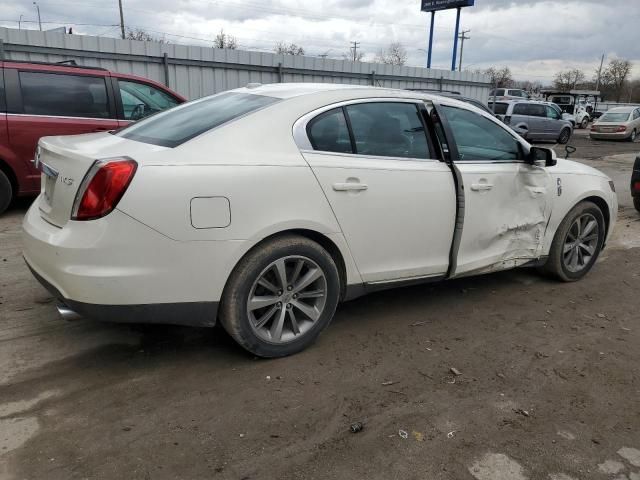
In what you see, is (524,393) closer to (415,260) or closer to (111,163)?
(415,260)

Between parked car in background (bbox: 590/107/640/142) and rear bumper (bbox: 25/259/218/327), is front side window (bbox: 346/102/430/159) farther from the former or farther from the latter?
parked car in background (bbox: 590/107/640/142)

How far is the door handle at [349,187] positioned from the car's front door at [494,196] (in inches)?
34.9

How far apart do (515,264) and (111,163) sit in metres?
3.22

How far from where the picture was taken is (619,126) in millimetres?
24984

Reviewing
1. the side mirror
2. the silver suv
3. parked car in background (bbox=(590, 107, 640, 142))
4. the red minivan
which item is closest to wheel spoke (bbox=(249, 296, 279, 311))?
the side mirror

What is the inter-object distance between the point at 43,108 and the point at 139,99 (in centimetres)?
118

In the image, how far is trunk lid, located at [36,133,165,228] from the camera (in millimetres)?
2906

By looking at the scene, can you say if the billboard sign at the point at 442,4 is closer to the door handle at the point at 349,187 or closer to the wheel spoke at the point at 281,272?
the door handle at the point at 349,187

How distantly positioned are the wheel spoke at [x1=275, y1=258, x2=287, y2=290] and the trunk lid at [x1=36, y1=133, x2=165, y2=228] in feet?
3.00

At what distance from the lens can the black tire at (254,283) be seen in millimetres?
3068

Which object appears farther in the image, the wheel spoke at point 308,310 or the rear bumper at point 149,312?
the wheel spoke at point 308,310

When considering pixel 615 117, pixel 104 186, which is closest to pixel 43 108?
pixel 104 186

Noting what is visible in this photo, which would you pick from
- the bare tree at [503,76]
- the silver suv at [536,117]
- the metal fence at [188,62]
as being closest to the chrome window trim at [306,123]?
the metal fence at [188,62]

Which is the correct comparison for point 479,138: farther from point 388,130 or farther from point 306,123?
point 306,123
